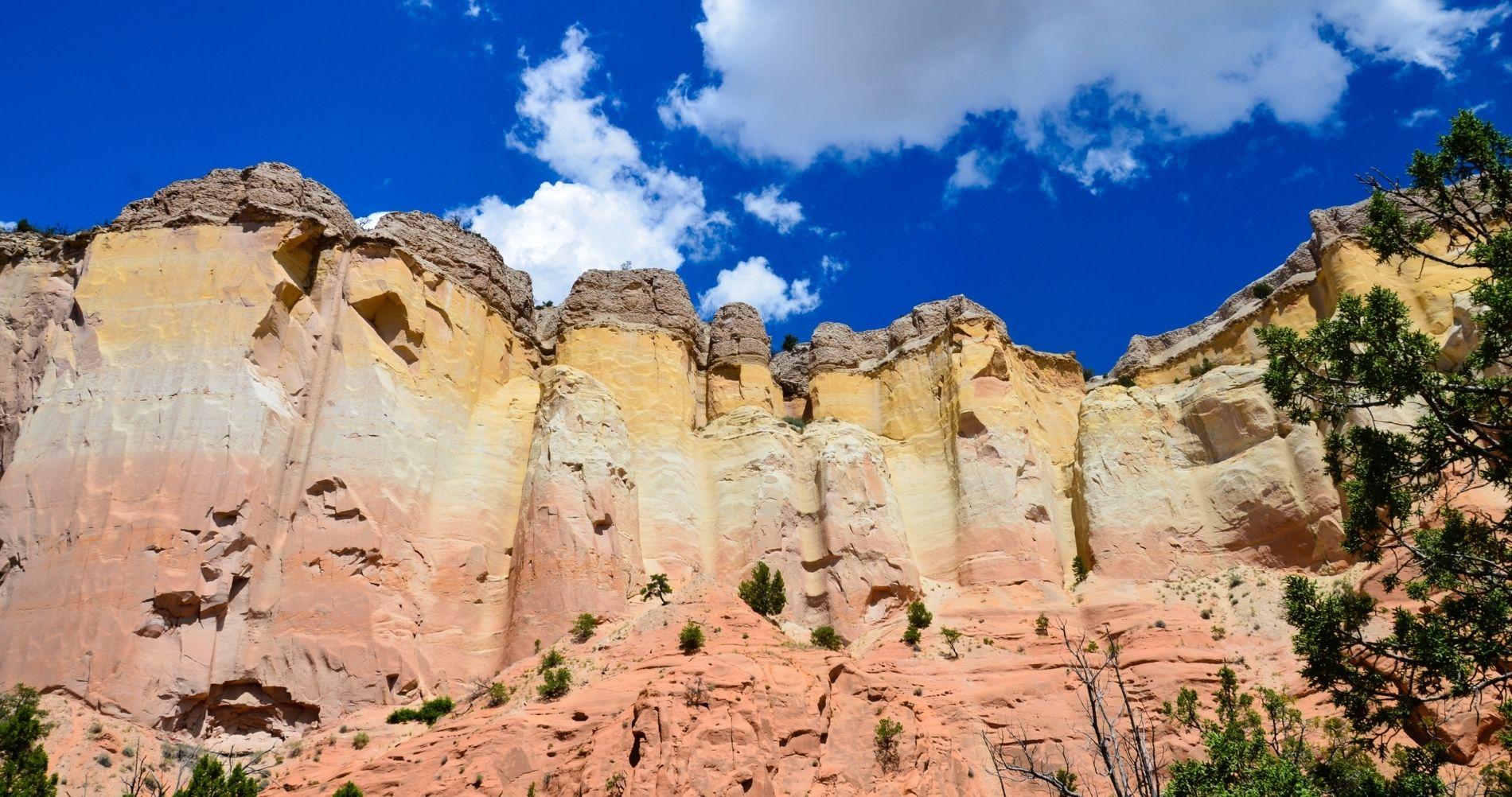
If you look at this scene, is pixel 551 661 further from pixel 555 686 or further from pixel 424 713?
pixel 424 713

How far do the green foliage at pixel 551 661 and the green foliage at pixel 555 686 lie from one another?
3.46 ft

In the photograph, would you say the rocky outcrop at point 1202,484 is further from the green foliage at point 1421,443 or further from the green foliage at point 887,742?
the green foliage at point 1421,443

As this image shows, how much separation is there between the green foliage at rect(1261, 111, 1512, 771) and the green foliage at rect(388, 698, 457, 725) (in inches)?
779

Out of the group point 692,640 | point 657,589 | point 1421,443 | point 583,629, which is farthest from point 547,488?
point 1421,443

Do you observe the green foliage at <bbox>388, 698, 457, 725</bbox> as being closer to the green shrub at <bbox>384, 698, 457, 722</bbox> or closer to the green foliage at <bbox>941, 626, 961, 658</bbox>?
the green shrub at <bbox>384, 698, 457, 722</bbox>

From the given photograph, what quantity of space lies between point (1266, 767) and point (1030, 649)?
15.4 meters

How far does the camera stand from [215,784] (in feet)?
71.3

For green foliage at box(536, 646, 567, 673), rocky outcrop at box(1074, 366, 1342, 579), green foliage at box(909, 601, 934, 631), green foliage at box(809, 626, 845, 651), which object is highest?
rocky outcrop at box(1074, 366, 1342, 579)

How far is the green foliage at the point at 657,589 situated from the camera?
33125 millimetres

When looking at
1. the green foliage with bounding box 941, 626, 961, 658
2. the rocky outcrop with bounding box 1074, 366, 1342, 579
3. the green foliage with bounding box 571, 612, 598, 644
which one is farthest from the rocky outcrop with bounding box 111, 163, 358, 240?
the rocky outcrop with bounding box 1074, 366, 1342, 579

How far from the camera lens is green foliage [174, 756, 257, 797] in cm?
2122

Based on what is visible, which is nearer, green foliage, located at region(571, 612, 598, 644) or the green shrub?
the green shrub

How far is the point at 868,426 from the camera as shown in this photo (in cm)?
4747

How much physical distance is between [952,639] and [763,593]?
5751 millimetres
